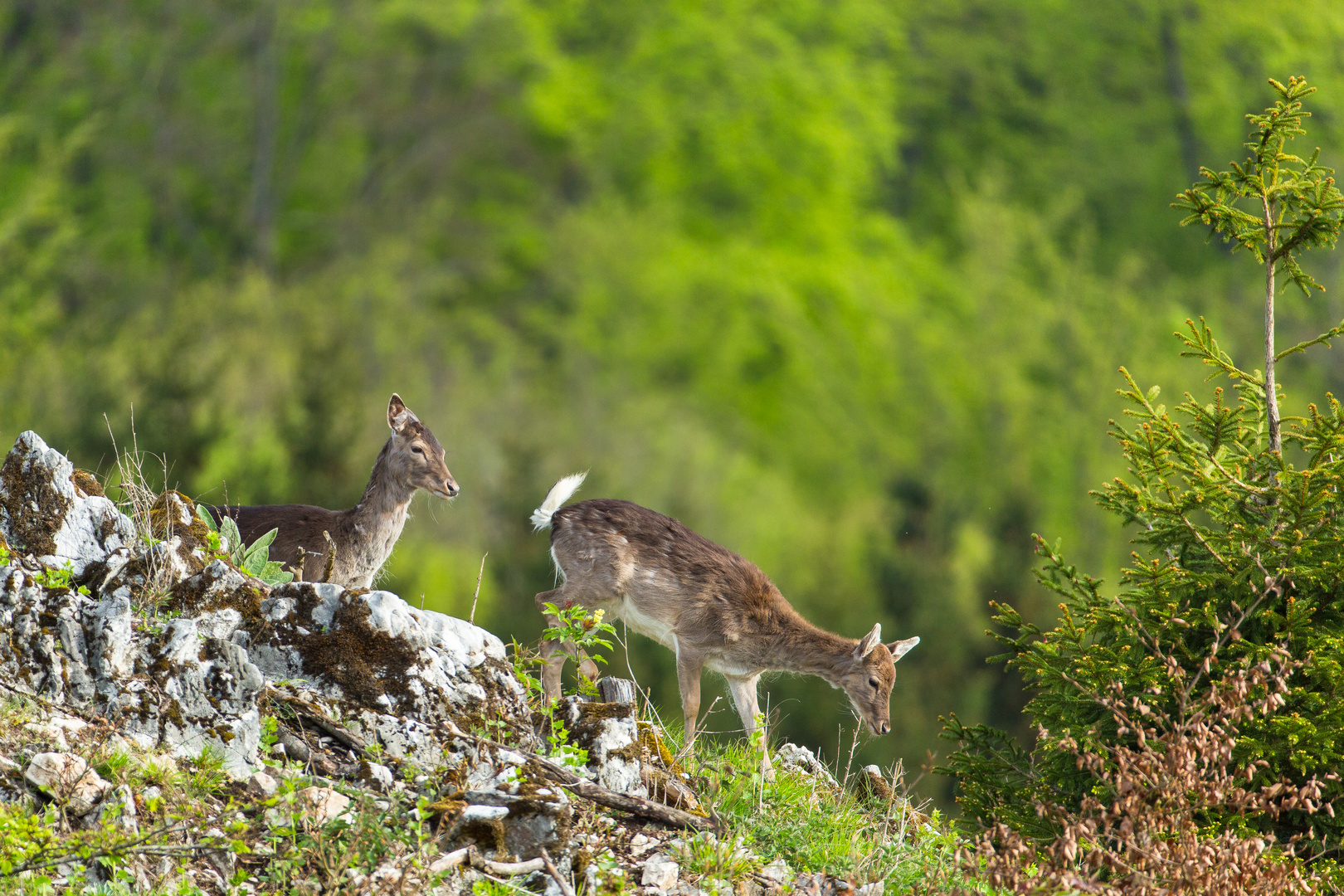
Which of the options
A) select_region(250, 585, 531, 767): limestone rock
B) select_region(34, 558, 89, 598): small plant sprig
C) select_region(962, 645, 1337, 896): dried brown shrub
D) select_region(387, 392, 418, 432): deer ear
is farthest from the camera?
Answer: select_region(387, 392, 418, 432): deer ear

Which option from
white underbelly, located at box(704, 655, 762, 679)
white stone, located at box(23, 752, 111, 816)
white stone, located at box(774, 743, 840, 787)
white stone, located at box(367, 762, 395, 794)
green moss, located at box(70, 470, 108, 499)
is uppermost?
green moss, located at box(70, 470, 108, 499)

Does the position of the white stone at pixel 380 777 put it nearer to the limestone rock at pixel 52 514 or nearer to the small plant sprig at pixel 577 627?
the small plant sprig at pixel 577 627

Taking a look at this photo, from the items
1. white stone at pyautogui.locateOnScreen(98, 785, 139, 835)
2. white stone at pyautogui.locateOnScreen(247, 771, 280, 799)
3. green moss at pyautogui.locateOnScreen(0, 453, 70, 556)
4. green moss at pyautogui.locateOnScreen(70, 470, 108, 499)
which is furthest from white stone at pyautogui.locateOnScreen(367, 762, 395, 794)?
green moss at pyautogui.locateOnScreen(70, 470, 108, 499)

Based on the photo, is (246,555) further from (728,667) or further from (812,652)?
(812,652)

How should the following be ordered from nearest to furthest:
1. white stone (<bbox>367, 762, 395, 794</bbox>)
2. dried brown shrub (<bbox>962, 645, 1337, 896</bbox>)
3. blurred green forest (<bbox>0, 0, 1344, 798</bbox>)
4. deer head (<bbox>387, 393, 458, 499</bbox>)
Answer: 1. dried brown shrub (<bbox>962, 645, 1337, 896</bbox>)
2. white stone (<bbox>367, 762, 395, 794</bbox>)
3. deer head (<bbox>387, 393, 458, 499</bbox>)
4. blurred green forest (<bbox>0, 0, 1344, 798</bbox>)

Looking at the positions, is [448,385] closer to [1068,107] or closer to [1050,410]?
[1050,410]

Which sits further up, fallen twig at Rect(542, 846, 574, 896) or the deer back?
fallen twig at Rect(542, 846, 574, 896)

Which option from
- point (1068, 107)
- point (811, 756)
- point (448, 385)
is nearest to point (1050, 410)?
point (1068, 107)

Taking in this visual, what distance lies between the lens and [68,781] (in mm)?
4539

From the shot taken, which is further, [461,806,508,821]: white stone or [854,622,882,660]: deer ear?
[854,622,882,660]: deer ear

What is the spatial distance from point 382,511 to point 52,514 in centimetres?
273

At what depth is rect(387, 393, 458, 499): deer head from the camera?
27.1ft

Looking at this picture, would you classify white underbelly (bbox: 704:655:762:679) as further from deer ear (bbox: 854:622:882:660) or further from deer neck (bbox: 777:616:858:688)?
deer ear (bbox: 854:622:882:660)

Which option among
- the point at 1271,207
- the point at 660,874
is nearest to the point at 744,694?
the point at 660,874
